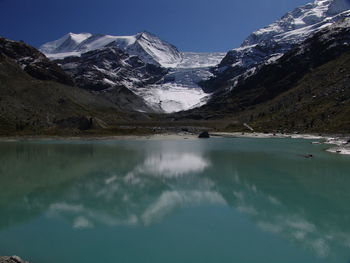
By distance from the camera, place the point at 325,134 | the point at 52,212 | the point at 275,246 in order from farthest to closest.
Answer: the point at 325,134, the point at 52,212, the point at 275,246

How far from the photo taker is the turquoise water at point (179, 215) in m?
16.9

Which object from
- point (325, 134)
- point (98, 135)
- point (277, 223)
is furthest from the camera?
point (98, 135)

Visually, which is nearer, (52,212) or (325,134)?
(52,212)

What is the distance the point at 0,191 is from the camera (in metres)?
31.4

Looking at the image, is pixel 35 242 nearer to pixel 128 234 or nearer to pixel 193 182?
pixel 128 234

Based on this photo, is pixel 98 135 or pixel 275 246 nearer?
pixel 275 246

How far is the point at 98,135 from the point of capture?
126 m

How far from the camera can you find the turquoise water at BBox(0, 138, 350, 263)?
666 inches

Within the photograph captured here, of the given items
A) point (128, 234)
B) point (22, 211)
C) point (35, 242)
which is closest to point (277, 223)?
point (128, 234)

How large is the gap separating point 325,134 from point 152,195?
84710 mm

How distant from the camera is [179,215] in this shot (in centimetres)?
2359

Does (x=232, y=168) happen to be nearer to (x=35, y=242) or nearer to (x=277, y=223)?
(x=277, y=223)

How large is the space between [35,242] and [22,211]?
7.38 metres

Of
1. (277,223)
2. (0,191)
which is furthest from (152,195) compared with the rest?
(0,191)
